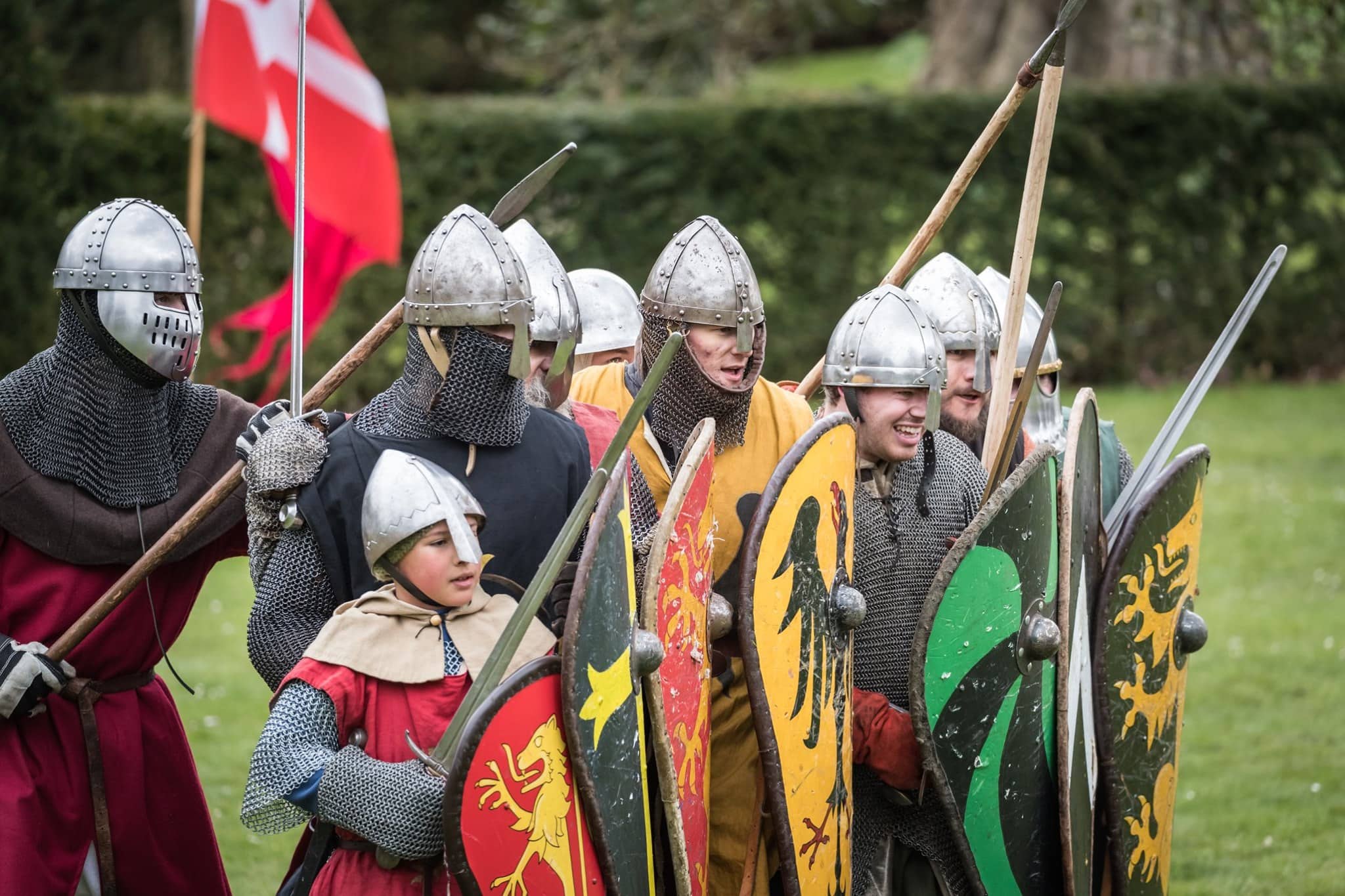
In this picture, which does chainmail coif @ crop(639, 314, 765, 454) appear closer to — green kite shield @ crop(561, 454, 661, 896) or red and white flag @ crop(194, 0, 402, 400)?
green kite shield @ crop(561, 454, 661, 896)

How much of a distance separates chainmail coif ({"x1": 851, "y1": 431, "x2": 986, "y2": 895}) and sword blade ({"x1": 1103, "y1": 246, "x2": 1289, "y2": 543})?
1.69 ft

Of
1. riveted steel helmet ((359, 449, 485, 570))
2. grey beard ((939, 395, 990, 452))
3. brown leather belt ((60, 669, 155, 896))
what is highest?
riveted steel helmet ((359, 449, 485, 570))

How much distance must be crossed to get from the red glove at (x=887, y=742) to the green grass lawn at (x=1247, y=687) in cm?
201

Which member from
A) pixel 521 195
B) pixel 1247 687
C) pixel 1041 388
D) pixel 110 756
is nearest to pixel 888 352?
pixel 521 195

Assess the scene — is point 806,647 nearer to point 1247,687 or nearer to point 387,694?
point 387,694

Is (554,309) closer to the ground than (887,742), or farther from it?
farther from it

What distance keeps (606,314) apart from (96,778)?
2126mm

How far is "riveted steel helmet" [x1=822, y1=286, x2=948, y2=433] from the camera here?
3.60 meters

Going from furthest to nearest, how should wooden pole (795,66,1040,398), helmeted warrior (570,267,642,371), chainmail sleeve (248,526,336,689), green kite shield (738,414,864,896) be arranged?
helmeted warrior (570,267,642,371)
wooden pole (795,66,1040,398)
green kite shield (738,414,864,896)
chainmail sleeve (248,526,336,689)

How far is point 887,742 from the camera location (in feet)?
11.6

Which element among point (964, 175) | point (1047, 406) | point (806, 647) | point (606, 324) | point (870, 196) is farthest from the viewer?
point (870, 196)

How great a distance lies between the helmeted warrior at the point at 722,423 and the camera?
3.53 metres

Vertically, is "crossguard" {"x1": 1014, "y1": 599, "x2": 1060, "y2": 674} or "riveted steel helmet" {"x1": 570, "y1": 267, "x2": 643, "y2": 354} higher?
"riveted steel helmet" {"x1": 570, "y1": 267, "x2": 643, "y2": 354}

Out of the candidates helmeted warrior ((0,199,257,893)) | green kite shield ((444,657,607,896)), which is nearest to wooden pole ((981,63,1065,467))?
green kite shield ((444,657,607,896))
